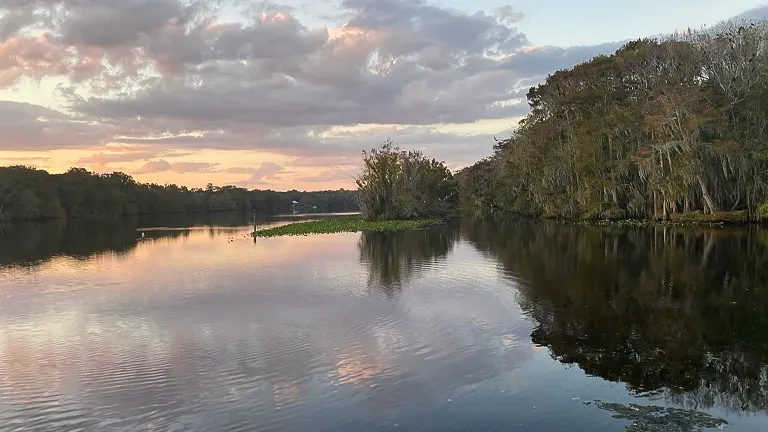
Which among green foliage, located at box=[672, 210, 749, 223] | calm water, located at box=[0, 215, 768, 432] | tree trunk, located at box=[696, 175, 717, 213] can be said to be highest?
tree trunk, located at box=[696, 175, 717, 213]

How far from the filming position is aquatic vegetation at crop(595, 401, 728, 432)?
653cm

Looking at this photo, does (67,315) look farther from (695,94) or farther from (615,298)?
(695,94)

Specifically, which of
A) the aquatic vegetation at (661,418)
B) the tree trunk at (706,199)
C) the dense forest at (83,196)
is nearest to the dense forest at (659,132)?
the tree trunk at (706,199)

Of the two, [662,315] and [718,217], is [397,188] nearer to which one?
[718,217]

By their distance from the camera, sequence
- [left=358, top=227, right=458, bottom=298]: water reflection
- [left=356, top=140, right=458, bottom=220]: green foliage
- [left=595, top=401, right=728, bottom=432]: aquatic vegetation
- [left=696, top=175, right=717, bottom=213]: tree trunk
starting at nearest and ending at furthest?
1. [left=595, top=401, right=728, bottom=432]: aquatic vegetation
2. [left=358, top=227, right=458, bottom=298]: water reflection
3. [left=696, top=175, right=717, bottom=213]: tree trunk
4. [left=356, top=140, right=458, bottom=220]: green foliage

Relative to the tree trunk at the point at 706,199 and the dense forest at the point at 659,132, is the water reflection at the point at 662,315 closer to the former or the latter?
the tree trunk at the point at 706,199

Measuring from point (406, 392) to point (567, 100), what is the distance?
46.5 meters

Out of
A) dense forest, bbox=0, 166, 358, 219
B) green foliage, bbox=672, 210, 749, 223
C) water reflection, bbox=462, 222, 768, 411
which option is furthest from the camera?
dense forest, bbox=0, 166, 358, 219

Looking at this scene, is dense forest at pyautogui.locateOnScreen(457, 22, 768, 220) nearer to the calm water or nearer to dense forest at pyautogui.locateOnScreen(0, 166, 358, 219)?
the calm water

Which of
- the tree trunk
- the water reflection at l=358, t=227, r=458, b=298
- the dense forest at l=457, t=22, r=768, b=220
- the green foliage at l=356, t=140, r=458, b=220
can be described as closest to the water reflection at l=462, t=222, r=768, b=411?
the water reflection at l=358, t=227, r=458, b=298

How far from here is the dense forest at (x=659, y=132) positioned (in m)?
38.7

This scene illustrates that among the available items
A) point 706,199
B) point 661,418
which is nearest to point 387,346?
point 661,418

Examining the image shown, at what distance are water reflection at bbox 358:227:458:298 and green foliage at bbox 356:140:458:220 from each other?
18841 mm

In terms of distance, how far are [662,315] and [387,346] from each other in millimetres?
6583
